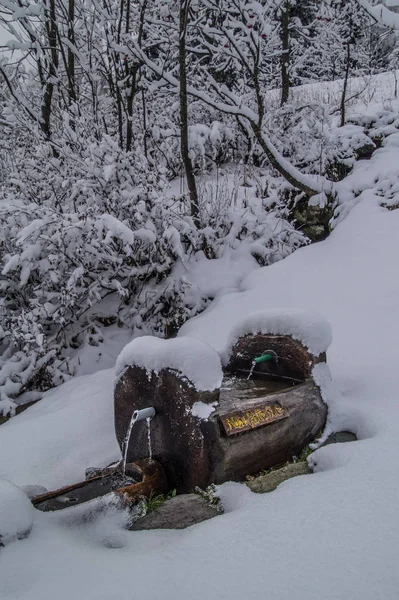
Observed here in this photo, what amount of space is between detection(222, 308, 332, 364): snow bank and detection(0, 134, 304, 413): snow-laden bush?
6.07 ft

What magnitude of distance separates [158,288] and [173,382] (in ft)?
10.7

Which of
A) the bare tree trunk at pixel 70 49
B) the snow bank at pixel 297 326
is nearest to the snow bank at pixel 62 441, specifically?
the snow bank at pixel 297 326

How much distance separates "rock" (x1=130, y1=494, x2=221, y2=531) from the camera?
73.7 inches

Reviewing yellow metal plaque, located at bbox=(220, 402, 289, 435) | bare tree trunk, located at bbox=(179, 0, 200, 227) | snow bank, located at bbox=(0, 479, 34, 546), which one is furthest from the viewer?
bare tree trunk, located at bbox=(179, 0, 200, 227)

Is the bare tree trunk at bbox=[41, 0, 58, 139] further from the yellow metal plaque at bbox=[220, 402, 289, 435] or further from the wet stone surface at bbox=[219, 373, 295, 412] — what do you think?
the yellow metal plaque at bbox=[220, 402, 289, 435]

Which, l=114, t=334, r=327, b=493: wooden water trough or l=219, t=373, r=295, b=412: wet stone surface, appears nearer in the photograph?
l=114, t=334, r=327, b=493: wooden water trough

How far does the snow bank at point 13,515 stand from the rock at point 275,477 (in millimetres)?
962

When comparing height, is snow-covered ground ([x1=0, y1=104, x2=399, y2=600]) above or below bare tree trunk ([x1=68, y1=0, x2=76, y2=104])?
below

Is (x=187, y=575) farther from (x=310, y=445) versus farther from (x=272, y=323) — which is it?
(x=272, y=323)

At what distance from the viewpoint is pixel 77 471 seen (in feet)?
9.43

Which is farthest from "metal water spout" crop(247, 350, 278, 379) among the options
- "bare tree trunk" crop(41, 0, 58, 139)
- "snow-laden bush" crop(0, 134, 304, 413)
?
"bare tree trunk" crop(41, 0, 58, 139)

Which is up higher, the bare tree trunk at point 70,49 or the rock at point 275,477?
the bare tree trunk at point 70,49

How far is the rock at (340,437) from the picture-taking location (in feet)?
8.45

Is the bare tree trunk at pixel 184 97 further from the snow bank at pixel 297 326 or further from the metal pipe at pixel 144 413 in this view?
the metal pipe at pixel 144 413
